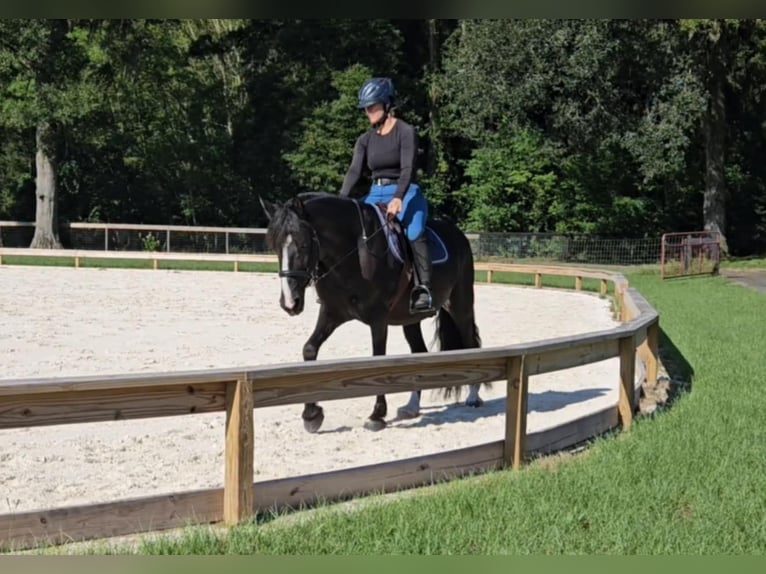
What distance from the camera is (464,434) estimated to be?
7.16 meters

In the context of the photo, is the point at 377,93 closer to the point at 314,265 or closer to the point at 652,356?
the point at 314,265

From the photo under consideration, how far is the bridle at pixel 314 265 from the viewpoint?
20.7 ft

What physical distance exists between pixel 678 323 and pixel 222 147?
2806 centimetres

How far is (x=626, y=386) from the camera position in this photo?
6871 mm

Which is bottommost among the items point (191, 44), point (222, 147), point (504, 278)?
point (504, 278)

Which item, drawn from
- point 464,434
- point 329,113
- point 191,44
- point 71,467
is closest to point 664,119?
point 329,113

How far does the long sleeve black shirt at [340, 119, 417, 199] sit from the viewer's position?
702cm

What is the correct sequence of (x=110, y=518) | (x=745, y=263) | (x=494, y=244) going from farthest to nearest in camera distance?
1. (x=745, y=263)
2. (x=494, y=244)
3. (x=110, y=518)

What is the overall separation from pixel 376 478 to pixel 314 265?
1.97 meters

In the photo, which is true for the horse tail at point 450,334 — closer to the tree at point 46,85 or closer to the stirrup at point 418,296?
the stirrup at point 418,296

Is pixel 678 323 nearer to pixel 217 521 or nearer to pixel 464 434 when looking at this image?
pixel 464 434

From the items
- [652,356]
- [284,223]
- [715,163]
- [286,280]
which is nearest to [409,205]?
[284,223]

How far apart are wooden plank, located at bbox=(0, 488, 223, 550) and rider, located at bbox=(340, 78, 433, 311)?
3.21 meters

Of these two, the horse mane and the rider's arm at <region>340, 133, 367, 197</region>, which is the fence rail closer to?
the rider's arm at <region>340, 133, 367, 197</region>
